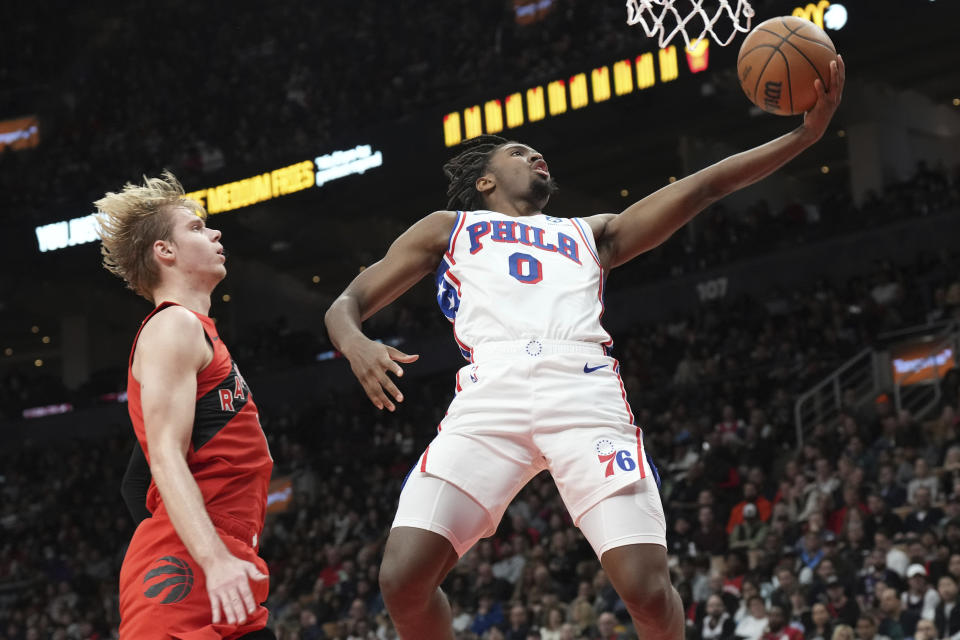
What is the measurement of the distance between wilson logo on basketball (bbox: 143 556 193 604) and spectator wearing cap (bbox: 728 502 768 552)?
995 cm

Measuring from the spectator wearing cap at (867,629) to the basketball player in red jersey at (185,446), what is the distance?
24.9ft

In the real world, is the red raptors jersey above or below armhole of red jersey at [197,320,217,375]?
below

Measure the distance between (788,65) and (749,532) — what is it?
9.24 meters

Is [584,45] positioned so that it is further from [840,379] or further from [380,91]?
[840,379]

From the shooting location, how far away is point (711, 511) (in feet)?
42.5

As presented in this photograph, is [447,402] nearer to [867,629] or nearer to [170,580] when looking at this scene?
[867,629]

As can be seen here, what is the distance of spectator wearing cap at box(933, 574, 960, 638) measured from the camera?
31.3 ft

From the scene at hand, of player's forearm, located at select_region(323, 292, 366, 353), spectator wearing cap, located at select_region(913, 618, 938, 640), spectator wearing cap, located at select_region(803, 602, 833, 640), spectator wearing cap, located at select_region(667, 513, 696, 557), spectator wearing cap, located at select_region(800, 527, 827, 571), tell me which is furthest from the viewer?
spectator wearing cap, located at select_region(667, 513, 696, 557)

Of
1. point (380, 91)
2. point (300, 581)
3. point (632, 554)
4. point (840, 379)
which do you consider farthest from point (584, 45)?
point (632, 554)

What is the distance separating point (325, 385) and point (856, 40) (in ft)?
40.8

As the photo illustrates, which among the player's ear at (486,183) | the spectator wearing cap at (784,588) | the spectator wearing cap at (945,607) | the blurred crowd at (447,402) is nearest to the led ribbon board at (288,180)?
the blurred crowd at (447,402)

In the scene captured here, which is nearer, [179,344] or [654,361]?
[179,344]

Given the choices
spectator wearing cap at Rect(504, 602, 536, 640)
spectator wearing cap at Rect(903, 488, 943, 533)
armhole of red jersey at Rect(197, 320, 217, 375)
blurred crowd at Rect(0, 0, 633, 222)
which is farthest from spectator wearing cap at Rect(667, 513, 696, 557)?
armhole of red jersey at Rect(197, 320, 217, 375)

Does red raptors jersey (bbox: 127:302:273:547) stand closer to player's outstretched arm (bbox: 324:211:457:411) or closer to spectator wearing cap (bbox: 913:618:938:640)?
player's outstretched arm (bbox: 324:211:457:411)
